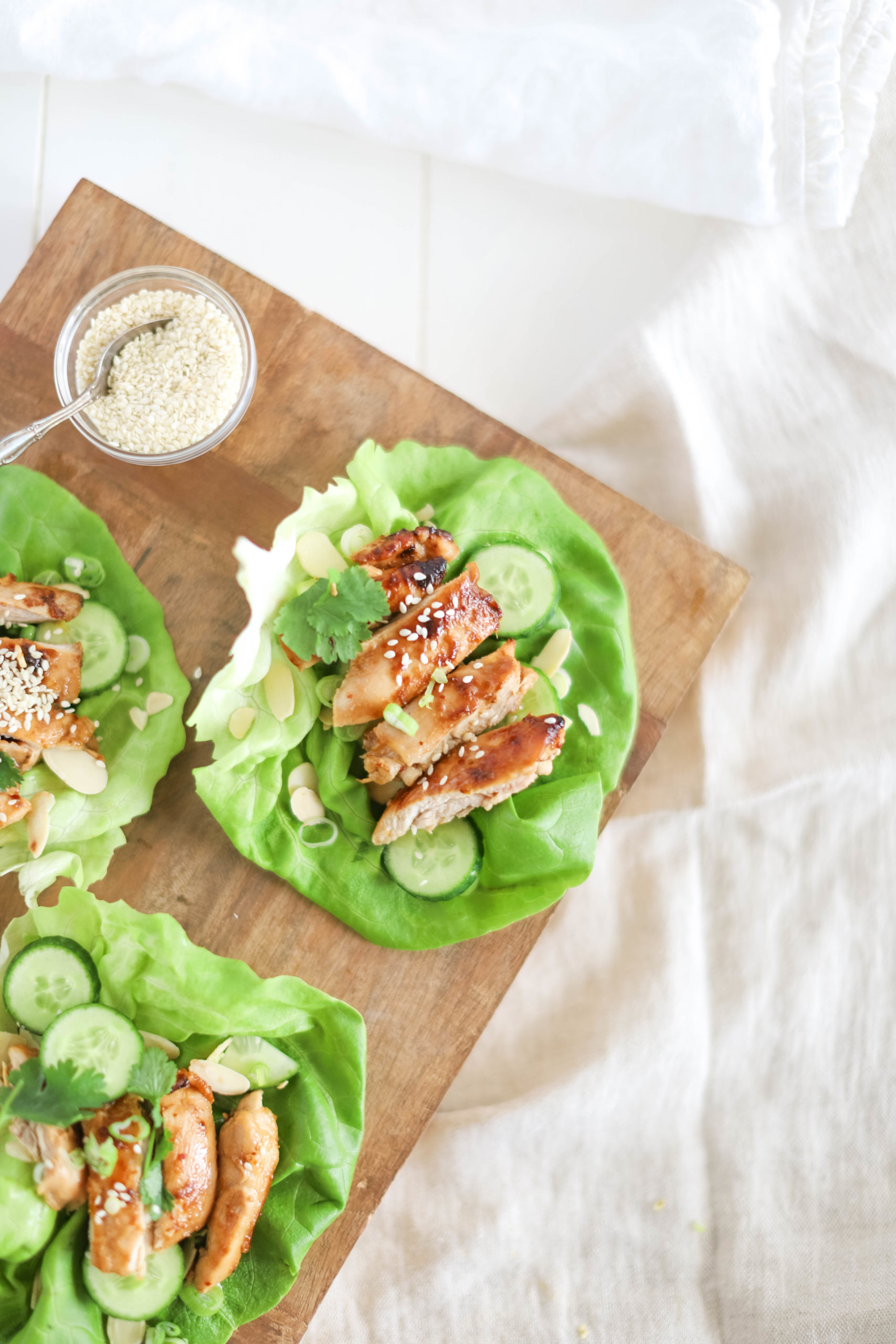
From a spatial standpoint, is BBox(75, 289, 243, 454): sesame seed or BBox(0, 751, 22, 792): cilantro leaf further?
BBox(75, 289, 243, 454): sesame seed

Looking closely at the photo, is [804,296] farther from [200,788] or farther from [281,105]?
[200,788]

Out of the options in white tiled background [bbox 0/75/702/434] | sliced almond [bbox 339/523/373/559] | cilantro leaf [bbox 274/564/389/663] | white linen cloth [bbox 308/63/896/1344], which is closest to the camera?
cilantro leaf [bbox 274/564/389/663]

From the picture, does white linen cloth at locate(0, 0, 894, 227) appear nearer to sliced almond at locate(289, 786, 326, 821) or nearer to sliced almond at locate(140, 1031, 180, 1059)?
sliced almond at locate(289, 786, 326, 821)

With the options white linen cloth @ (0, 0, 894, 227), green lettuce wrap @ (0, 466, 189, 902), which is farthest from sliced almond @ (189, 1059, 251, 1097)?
white linen cloth @ (0, 0, 894, 227)

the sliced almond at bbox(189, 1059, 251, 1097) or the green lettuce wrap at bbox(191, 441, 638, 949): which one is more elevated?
the green lettuce wrap at bbox(191, 441, 638, 949)

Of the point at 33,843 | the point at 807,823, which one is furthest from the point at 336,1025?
the point at 807,823

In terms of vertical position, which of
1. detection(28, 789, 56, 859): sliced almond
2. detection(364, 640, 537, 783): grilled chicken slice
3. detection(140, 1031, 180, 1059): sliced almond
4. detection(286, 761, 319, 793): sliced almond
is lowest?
detection(140, 1031, 180, 1059): sliced almond

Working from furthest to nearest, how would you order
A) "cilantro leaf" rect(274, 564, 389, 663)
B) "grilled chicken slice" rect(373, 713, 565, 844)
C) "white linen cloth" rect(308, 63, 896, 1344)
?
"white linen cloth" rect(308, 63, 896, 1344) → "grilled chicken slice" rect(373, 713, 565, 844) → "cilantro leaf" rect(274, 564, 389, 663)
